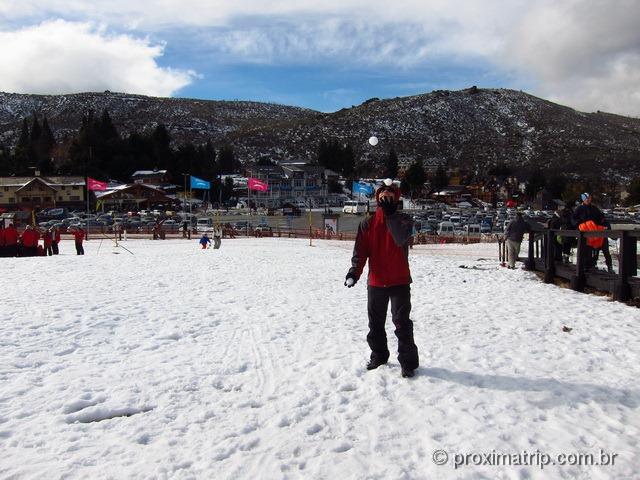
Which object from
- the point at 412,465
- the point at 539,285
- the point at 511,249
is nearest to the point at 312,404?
the point at 412,465

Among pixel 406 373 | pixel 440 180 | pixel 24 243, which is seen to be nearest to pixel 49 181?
pixel 24 243

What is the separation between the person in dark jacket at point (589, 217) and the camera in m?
11.2

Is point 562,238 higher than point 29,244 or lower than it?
higher

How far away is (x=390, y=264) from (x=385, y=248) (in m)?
0.18

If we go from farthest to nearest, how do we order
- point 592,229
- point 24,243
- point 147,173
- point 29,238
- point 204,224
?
point 147,173 → point 204,224 → point 29,238 → point 24,243 → point 592,229

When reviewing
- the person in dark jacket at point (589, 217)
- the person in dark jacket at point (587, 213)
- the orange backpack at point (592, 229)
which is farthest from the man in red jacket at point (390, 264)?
the person in dark jacket at point (587, 213)

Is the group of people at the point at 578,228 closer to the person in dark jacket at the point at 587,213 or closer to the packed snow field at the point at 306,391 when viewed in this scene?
the person in dark jacket at the point at 587,213

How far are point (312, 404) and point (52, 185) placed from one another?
326 ft

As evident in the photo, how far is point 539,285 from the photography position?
1170cm

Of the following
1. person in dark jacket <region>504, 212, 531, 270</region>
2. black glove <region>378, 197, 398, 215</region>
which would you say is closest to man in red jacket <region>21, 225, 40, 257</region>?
person in dark jacket <region>504, 212, 531, 270</region>

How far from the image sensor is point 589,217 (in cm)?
1148

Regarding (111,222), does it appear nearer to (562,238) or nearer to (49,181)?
(49,181)

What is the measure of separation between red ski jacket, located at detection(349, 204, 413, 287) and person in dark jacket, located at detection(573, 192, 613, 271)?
762cm

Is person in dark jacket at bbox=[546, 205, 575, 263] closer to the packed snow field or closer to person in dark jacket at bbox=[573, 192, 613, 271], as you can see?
person in dark jacket at bbox=[573, 192, 613, 271]
